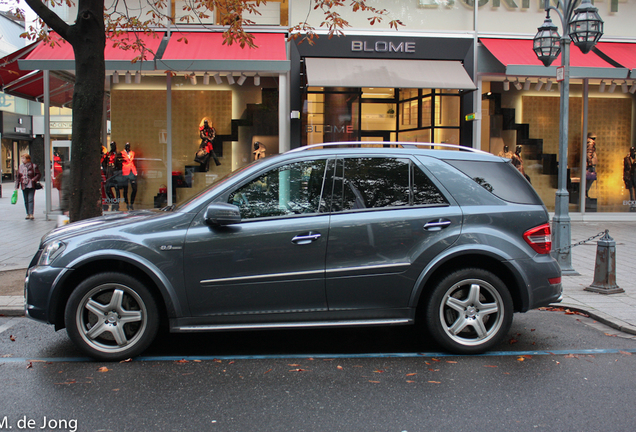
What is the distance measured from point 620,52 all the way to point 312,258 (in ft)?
45.3

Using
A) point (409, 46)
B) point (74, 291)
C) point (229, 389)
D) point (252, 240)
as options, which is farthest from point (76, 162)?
point (409, 46)

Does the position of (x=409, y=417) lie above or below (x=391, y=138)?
below

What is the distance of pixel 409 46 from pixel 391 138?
9.11 feet

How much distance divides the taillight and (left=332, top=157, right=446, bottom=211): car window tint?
2.57 feet

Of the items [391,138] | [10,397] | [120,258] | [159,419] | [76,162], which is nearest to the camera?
[159,419]

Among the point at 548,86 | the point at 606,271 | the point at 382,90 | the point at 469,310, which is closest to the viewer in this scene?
the point at 469,310

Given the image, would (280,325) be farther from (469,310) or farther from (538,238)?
(538,238)

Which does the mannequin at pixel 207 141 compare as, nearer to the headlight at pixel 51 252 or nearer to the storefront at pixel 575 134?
the storefront at pixel 575 134

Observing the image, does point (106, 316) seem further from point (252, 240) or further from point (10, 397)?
point (252, 240)

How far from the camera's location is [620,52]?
1416 cm

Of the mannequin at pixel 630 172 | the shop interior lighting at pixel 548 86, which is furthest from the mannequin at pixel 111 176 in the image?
the mannequin at pixel 630 172

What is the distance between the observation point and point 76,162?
22.3 feet

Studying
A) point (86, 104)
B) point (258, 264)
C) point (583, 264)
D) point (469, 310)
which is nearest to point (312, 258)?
point (258, 264)

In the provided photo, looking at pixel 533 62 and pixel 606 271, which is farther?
pixel 533 62
